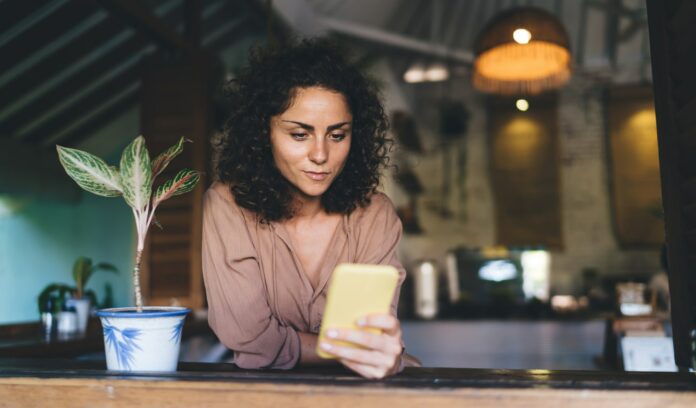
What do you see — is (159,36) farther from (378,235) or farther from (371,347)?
(371,347)

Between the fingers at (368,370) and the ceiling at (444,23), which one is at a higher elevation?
the ceiling at (444,23)

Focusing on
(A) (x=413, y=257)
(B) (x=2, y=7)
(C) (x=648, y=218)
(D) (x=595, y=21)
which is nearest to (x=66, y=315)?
(B) (x=2, y=7)

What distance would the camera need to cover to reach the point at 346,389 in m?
0.87

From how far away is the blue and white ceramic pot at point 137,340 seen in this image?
987 mm

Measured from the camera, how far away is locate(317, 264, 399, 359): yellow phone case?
81 cm

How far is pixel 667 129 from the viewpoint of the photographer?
1124mm

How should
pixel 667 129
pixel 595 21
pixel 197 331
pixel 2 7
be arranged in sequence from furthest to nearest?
pixel 595 21
pixel 197 331
pixel 2 7
pixel 667 129

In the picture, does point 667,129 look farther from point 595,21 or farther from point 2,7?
point 595,21

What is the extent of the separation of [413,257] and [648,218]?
94.6 inches

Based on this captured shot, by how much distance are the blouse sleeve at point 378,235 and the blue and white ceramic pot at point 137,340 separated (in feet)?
1.74

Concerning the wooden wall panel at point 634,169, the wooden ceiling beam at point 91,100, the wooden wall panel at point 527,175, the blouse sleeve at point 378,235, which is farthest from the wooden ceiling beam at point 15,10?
the wooden wall panel at point 634,169

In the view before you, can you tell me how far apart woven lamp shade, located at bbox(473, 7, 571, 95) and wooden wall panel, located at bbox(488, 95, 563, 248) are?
9.61ft

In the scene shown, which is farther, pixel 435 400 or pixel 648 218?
pixel 648 218

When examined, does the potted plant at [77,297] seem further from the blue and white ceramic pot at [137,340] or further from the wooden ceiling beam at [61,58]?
the blue and white ceramic pot at [137,340]
